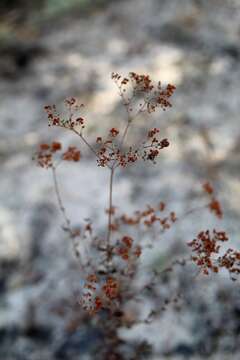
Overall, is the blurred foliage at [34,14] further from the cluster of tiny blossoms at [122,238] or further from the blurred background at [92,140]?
the cluster of tiny blossoms at [122,238]

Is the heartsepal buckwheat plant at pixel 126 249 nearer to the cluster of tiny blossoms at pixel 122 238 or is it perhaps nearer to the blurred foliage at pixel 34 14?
the cluster of tiny blossoms at pixel 122 238

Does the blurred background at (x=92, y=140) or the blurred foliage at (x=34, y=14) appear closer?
the blurred background at (x=92, y=140)

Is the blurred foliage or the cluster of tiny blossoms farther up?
the blurred foliage

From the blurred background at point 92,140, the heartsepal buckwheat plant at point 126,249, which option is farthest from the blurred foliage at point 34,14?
the heartsepal buckwheat plant at point 126,249

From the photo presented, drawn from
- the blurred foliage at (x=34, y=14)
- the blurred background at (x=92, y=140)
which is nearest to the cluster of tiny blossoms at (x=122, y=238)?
the blurred background at (x=92, y=140)

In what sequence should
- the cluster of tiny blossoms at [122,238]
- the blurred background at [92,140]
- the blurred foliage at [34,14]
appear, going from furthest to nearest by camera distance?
the blurred foliage at [34,14]
the blurred background at [92,140]
the cluster of tiny blossoms at [122,238]

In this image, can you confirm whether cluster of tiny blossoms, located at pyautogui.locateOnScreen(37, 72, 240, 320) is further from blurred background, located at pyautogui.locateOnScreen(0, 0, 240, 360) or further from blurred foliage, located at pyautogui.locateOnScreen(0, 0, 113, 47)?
blurred foliage, located at pyautogui.locateOnScreen(0, 0, 113, 47)

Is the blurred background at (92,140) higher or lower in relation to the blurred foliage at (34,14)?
lower

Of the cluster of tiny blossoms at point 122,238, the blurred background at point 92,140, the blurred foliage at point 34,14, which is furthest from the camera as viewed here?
the blurred foliage at point 34,14

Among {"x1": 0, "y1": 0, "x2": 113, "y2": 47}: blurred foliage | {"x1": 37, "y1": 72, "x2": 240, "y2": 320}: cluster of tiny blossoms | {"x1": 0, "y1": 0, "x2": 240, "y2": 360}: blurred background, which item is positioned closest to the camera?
{"x1": 37, "y1": 72, "x2": 240, "y2": 320}: cluster of tiny blossoms

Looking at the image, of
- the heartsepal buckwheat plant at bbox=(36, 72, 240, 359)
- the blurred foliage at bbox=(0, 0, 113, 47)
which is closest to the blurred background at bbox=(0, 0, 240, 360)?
the blurred foliage at bbox=(0, 0, 113, 47)
